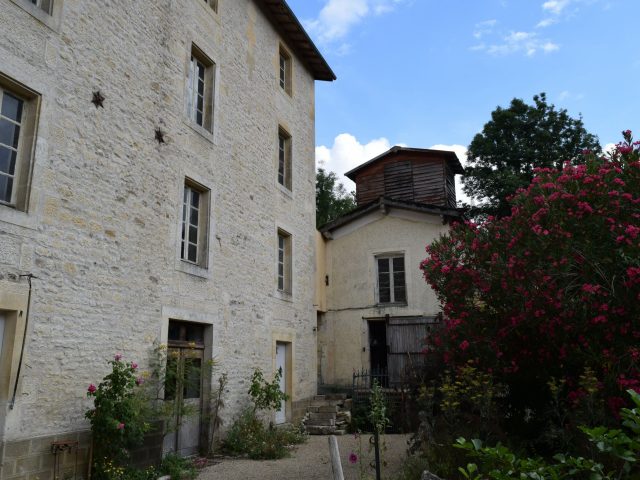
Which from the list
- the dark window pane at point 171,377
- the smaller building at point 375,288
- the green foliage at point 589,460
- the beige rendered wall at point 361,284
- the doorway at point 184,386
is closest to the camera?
the green foliage at point 589,460

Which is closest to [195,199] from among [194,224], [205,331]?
[194,224]

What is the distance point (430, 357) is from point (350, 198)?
16.3 metres

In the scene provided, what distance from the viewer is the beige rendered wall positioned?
45.4ft

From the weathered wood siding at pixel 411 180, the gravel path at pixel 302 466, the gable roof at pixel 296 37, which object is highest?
the gable roof at pixel 296 37

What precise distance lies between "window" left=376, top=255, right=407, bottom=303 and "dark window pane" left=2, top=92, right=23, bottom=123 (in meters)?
10.1

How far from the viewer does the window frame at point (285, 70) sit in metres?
12.8

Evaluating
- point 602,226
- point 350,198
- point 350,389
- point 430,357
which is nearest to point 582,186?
point 602,226

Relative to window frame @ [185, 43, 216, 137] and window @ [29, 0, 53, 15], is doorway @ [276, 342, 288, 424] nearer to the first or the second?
window frame @ [185, 43, 216, 137]

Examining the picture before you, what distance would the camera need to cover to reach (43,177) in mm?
5879

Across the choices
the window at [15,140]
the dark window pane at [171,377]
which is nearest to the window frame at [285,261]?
the dark window pane at [171,377]

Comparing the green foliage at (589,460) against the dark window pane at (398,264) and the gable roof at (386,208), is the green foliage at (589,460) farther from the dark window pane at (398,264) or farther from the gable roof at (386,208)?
the dark window pane at (398,264)

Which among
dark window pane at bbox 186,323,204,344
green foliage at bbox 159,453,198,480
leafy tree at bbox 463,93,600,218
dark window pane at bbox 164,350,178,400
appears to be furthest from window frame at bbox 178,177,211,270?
leafy tree at bbox 463,93,600,218

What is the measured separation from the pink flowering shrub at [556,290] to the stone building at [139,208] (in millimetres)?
3864

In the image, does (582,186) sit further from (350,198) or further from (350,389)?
(350,198)
